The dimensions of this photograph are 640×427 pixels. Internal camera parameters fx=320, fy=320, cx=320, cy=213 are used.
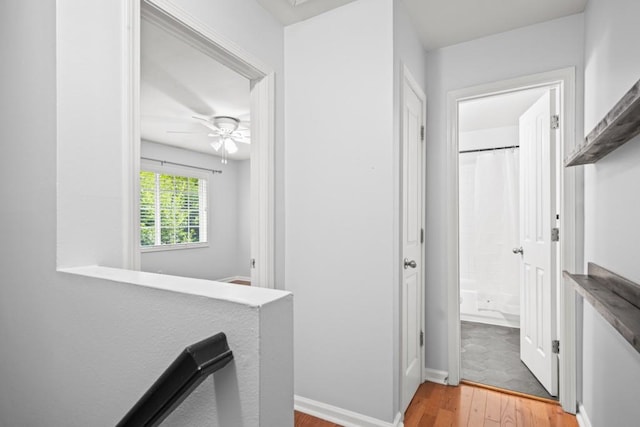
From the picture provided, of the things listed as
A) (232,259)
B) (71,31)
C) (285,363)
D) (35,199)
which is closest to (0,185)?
(35,199)

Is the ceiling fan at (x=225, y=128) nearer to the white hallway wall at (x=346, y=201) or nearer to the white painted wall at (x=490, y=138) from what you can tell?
the white hallway wall at (x=346, y=201)

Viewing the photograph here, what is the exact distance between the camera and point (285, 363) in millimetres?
638

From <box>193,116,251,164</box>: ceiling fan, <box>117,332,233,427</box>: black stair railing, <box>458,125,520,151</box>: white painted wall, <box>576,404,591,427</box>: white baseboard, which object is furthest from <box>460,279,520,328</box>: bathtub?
<box>117,332,233,427</box>: black stair railing

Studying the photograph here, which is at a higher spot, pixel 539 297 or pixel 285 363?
pixel 285 363

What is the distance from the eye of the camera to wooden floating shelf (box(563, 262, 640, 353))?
862 millimetres

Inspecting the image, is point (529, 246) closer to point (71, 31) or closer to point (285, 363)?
point (285, 363)

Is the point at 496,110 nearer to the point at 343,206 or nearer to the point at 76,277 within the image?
the point at 343,206

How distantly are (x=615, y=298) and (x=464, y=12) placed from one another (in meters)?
1.86

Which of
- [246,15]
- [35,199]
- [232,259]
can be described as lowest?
[232,259]

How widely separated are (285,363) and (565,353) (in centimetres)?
231

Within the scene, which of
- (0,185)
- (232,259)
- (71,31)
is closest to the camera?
(71,31)

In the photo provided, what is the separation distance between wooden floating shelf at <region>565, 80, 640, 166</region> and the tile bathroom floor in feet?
5.75

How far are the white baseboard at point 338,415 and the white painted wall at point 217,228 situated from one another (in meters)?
4.26

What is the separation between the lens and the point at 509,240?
13.1 feet
